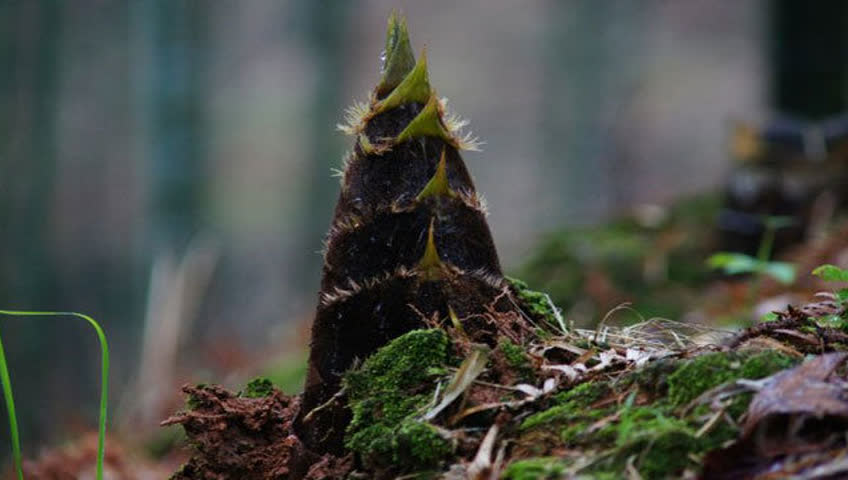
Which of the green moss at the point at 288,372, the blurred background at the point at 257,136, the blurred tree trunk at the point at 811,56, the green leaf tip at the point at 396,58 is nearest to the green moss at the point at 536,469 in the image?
the green leaf tip at the point at 396,58

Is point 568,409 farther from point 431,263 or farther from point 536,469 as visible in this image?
point 431,263

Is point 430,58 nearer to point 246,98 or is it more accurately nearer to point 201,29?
point 246,98

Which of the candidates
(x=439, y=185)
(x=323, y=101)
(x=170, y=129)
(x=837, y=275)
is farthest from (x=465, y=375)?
(x=323, y=101)

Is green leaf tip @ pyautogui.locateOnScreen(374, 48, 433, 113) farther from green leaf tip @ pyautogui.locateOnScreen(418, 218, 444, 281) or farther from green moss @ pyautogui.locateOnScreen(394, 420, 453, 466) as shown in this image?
green moss @ pyautogui.locateOnScreen(394, 420, 453, 466)

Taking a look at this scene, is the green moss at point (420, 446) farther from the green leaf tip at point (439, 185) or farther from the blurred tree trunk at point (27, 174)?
the blurred tree trunk at point (27, 174)

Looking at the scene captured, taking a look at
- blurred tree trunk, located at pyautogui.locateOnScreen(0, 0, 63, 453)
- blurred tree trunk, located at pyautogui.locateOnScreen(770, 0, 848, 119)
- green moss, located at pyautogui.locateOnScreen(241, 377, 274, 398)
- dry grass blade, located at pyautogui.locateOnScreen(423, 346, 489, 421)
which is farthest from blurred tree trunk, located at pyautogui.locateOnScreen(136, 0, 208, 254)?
dry grass blade, located at pyautogui.locateOnScreen(423, 346, 489, 421)

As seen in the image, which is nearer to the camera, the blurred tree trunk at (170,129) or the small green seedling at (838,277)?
the small green seedling at (838,277)
